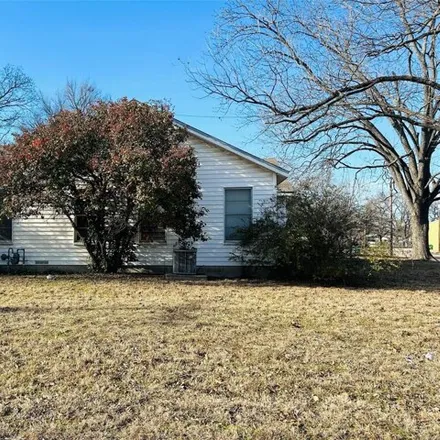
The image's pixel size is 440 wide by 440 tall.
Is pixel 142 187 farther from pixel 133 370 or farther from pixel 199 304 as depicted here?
pixel 133 370

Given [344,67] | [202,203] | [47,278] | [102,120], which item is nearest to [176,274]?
[202,203]

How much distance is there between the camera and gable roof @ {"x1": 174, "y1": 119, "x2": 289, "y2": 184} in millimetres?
13209

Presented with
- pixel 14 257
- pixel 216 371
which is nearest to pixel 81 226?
pixel 14 257

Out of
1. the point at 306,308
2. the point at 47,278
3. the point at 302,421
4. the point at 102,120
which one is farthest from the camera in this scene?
the point at 47,278

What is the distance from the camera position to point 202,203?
1371 cm

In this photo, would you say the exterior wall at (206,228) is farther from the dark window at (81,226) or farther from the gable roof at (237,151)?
the dark window at (81,226)

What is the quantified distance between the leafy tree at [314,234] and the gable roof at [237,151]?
1783mm

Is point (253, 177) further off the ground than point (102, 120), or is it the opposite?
point (102, 120)

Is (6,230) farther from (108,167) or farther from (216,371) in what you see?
(216,371)

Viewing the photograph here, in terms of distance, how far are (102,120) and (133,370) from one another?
8.20m

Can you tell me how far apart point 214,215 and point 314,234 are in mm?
3881

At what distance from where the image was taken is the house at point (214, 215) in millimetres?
13562

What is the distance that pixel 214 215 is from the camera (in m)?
13.7

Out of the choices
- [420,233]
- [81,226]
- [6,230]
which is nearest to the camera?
[81,226]
